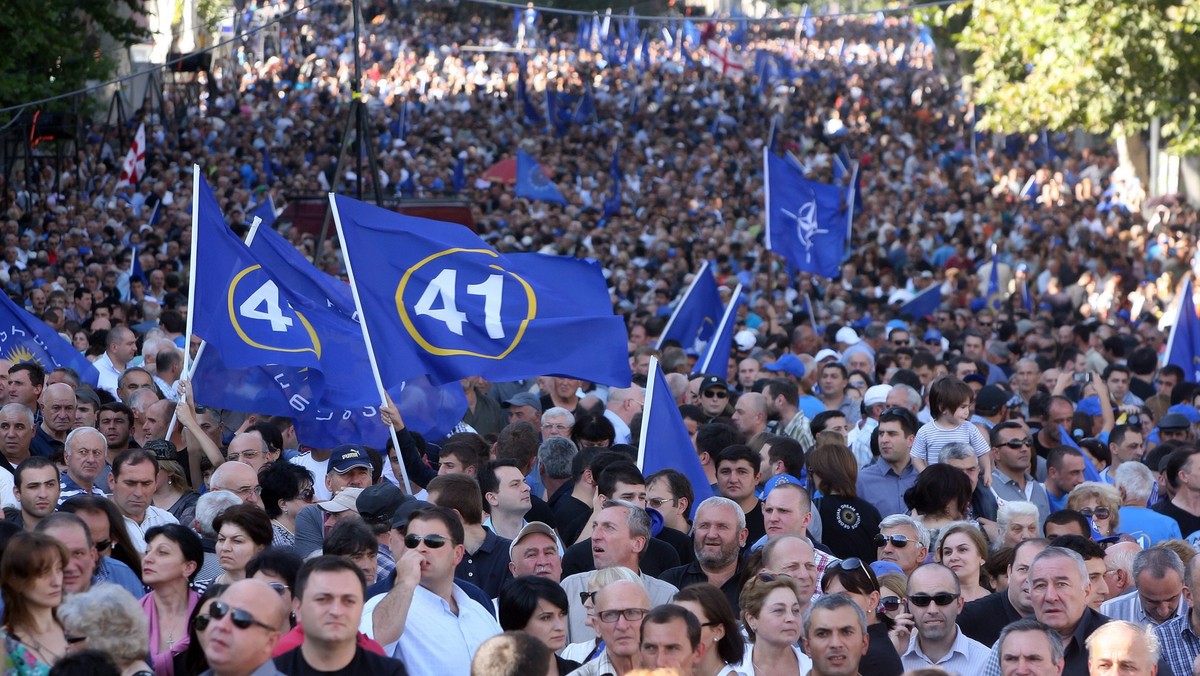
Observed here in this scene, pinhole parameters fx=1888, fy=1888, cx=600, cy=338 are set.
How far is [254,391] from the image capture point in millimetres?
10727

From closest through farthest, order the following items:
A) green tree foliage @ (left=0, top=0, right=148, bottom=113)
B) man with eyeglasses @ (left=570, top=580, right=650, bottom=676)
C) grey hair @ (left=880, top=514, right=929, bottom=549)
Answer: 1. man with eyeglasses @ (left=570, top=580, right=650, bottom=676)
2. grey hair @ (left=880, top=514, right=929, bottom=549)
3. green tree foliage @ (left=0, top=0, right=148, bottom=113)

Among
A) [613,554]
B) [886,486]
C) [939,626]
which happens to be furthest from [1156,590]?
[886,486]

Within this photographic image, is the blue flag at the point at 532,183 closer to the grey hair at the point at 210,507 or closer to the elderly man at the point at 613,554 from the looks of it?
the grey hair at the point at 210,507

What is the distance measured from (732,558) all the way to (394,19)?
58.6 m

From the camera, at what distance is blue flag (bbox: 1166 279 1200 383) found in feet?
49.7

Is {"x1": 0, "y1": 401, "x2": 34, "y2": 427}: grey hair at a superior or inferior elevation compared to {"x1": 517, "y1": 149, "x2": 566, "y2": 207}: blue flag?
superior

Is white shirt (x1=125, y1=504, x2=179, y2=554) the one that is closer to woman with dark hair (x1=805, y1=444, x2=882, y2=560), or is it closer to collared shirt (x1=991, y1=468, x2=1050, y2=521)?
woman with dark hair (x1=805, y1=444, x2=882, y2=560)

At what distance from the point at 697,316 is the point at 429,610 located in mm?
9592

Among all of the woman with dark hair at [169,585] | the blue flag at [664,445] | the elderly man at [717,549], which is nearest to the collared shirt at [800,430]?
the blue flag at [664,445]

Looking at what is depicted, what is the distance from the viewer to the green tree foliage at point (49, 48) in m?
21.2

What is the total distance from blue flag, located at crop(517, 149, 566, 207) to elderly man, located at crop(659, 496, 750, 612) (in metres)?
20.5

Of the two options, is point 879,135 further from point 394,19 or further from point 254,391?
point 254,391

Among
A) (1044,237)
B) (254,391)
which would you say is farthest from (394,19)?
(254,391)

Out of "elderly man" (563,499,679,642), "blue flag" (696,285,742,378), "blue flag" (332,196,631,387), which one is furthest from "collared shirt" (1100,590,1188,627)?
"blue flag" (696,285,742,378)
